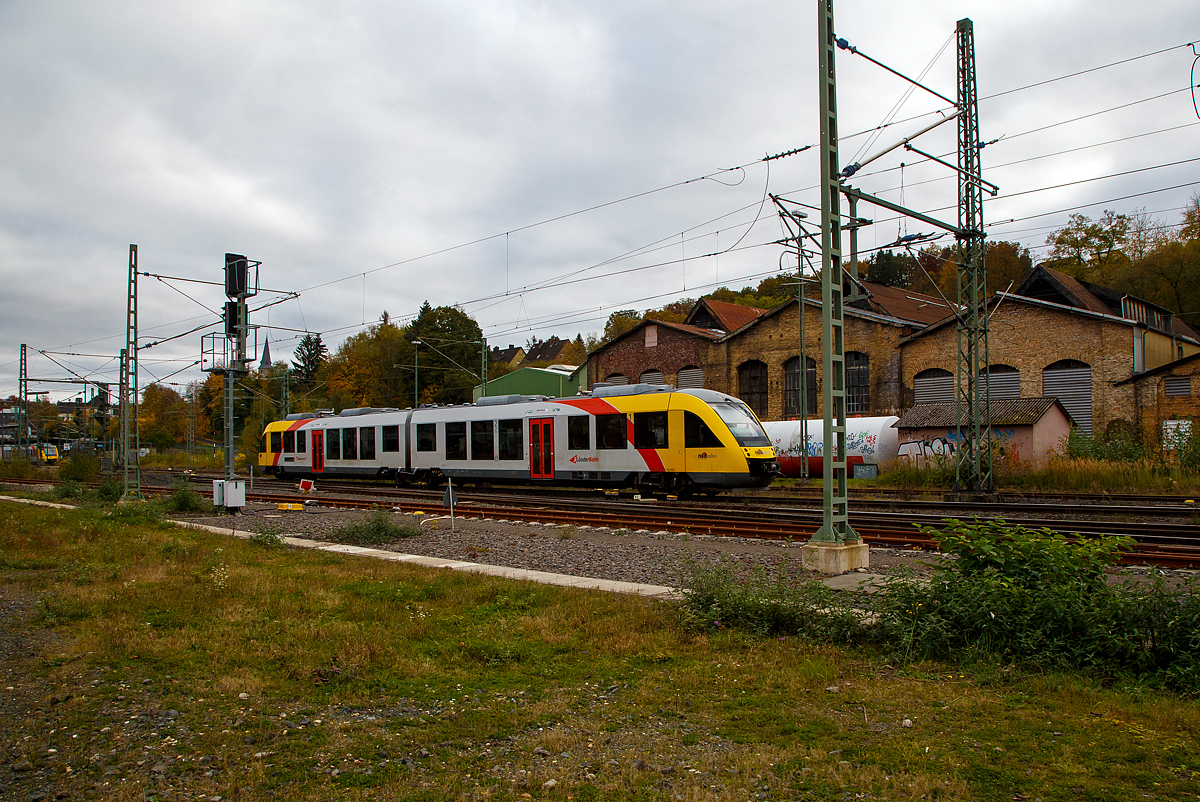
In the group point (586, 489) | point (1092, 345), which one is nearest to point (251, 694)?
point (586, 489)

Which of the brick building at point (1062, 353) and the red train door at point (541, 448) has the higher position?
the brick building at point (1062, 353)

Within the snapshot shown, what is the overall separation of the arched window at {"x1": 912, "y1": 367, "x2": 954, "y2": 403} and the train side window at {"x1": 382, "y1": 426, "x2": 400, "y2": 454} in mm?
25482

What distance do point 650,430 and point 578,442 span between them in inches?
116

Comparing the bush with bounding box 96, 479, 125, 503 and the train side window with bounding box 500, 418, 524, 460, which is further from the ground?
the train side window with bounding box 500, 418, 524, 460

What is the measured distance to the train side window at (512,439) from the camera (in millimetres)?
26828

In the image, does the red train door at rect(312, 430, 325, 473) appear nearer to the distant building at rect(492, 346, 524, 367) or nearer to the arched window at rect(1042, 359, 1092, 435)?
the arched window at rect(1042, 359, 1092, 435)

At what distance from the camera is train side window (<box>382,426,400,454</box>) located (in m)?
32.6

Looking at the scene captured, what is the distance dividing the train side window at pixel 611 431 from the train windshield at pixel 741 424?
126 inches

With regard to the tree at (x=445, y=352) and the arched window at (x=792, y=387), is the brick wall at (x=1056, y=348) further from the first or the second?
the tree at (x=445, y=352)

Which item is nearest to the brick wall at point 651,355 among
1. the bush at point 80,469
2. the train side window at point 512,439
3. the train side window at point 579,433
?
the train side window at point 512,439

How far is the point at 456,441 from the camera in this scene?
29.5 meters

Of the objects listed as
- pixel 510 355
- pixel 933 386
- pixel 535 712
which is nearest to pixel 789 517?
pixel 535 712

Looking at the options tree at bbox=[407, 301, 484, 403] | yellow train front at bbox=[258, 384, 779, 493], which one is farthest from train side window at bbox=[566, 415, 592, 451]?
tree at bbox=[407, 301, 484, 403]

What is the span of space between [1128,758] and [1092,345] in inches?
1419
